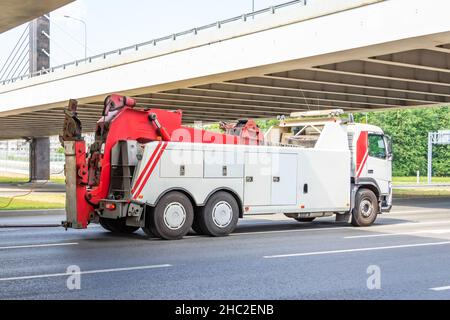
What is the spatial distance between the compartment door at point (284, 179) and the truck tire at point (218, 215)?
116 cm

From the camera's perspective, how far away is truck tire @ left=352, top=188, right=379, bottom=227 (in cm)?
1594

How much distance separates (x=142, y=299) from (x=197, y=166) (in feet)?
19.6

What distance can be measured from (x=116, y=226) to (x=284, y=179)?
399 cm

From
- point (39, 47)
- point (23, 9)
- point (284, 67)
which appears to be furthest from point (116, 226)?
point (39, 47)

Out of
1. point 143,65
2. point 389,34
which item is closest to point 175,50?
point 143,65

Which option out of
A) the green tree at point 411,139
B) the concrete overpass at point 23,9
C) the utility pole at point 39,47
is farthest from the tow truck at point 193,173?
the green tree at point 411,139

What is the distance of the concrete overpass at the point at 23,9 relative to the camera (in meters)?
13.0

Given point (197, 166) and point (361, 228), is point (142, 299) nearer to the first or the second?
point (197, 166)

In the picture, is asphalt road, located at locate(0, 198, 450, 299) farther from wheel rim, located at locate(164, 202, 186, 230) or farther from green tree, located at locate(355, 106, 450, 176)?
green tree, located at locate(355, 106, 450, 176)

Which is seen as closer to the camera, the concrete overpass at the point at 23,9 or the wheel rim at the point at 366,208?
the concrete overpass at the point at 23,9

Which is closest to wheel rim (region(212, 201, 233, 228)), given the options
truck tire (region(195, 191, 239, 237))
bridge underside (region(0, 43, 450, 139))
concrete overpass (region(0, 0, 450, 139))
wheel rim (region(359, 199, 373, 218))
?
truck tire (region(195, 191, 239, 237))

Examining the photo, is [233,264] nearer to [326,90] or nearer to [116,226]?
[116,226]

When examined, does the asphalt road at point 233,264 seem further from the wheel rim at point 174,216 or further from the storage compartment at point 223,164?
the storage compartment at point 223,164

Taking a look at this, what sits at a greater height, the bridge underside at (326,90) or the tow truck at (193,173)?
the bridge underside at (326,90)
